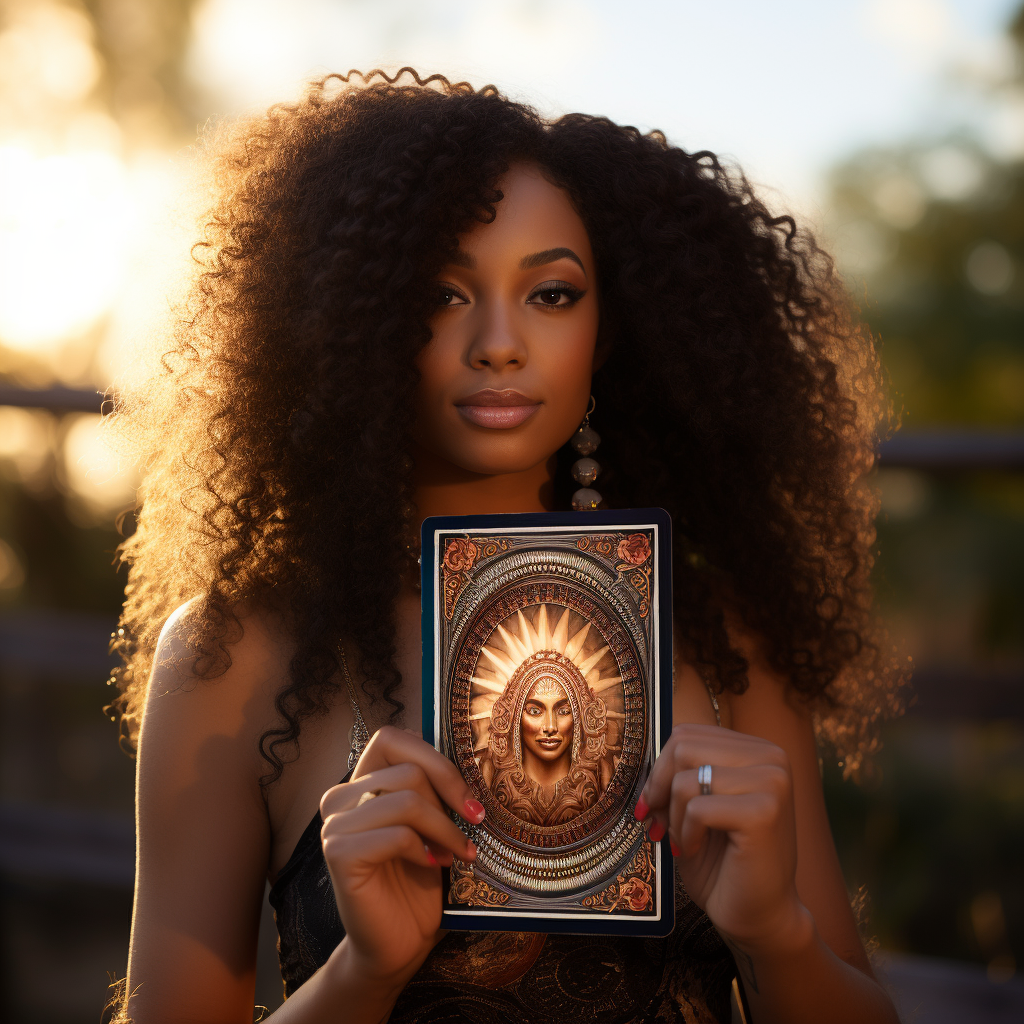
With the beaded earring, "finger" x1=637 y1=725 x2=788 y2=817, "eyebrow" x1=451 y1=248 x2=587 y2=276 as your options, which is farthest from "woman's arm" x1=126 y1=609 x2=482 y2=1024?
"eyebrow" x1=451 y1=248 x2=587 y2=276

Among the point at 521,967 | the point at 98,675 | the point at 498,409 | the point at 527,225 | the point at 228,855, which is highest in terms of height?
the point at 527,225

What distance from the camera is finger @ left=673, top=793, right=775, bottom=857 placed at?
128cm

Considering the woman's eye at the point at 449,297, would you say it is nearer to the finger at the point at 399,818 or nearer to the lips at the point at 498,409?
the lips at the point at 498,409

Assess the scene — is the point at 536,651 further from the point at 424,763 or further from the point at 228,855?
the point at 228,855

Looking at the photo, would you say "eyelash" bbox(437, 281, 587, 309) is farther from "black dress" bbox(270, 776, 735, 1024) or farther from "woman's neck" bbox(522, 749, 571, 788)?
"black dress" bbox(270, 776, 735, 1024)

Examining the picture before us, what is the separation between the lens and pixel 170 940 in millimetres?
1674

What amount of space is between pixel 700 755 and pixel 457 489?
2.67ft

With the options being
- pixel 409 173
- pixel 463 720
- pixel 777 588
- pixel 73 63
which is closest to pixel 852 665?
pixel 777 588

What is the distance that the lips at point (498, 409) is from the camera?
1.68m

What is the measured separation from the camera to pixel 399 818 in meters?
1.33

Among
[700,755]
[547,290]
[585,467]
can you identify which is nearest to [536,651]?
[700,755]

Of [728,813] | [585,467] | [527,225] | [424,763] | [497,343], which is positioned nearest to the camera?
[728,813]

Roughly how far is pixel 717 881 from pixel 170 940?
0.95 meters

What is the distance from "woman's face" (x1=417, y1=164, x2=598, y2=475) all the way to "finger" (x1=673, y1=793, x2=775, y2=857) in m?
0.69
